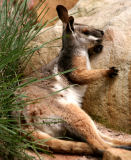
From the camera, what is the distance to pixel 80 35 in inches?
212

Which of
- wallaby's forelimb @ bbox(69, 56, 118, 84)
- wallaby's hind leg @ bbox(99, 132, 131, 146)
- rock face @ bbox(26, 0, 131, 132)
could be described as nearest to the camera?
wallaby's hind leg @ bbox(99, 132, 131, 146)

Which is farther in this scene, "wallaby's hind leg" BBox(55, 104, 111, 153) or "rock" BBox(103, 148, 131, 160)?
"wallaby's hind leg" BBox(55, 104, 111, 153)

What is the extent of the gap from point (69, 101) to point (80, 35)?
163 centimetres

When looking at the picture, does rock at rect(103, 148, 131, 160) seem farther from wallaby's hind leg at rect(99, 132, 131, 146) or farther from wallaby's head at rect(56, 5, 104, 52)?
wallaby's head at rect(56, 5, 104, 52)

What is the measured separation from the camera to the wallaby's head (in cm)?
509

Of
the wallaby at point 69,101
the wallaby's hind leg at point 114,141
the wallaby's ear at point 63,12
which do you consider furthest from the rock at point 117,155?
the wallaby's ear at point 63,12

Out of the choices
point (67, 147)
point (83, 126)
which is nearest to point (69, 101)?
point (83, 126)

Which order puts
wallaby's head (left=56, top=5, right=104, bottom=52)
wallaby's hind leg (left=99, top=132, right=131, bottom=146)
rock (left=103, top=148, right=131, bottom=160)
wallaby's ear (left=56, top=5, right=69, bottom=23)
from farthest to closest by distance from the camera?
1. wallaby's head (left=56, top=5, right=104, bottom=52)
2. wallaby's ear (left=56, top=5, right=69, bottom=23)
3. wallaby's hind leg (left=99, top=132, right=131, bottom=146)
4. rock (left=103, top=148, right=131, bottom=160)

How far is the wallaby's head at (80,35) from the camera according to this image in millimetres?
5086

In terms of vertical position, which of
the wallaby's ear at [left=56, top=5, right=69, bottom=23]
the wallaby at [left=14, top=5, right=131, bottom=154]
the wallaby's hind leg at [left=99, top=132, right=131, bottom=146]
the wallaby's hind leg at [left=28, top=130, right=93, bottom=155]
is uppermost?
the wallaby's ear at [left=56, top=5, right=69, bottom=23]

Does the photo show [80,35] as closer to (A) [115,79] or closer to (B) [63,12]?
(B) [63,12]

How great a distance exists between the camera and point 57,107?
4176mm

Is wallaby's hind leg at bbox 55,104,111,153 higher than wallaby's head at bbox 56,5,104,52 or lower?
lower

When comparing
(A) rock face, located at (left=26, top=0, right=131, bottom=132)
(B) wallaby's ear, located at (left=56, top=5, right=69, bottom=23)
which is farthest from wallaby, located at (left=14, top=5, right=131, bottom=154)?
(A) rock face, located at (left=26, top=0, right=131, bottom=132)
